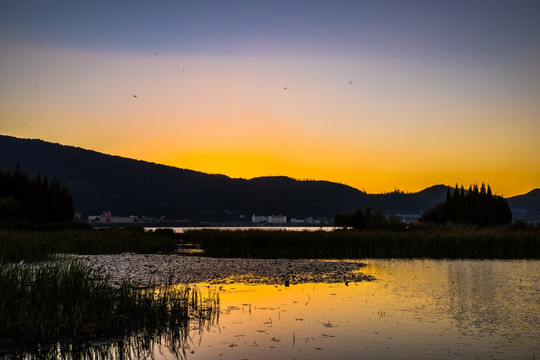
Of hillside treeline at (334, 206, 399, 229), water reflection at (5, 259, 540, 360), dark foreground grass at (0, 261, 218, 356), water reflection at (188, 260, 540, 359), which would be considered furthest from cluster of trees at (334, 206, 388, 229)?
dark foreground grass at (0, 261, 218, 356)

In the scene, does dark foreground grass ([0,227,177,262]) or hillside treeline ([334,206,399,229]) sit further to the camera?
hillside treeline ([334,206,399,229])

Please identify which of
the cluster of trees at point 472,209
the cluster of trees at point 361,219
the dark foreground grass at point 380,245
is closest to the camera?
the dark foreground grass at point 380,245

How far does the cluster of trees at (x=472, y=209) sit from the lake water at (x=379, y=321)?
60.2m

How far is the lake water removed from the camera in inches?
584

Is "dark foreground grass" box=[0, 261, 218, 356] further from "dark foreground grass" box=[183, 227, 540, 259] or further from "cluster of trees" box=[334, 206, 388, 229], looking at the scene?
"cluster of trees" box=[334, 206, 388, 229]

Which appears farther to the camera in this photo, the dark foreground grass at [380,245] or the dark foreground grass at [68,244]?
the dark foreground grass at [380,245]

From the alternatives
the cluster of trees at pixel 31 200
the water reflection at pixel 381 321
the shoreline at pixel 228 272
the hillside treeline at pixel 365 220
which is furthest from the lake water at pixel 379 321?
the cluster of trees at pixel 31 200

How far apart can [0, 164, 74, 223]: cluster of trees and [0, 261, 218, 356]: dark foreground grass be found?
6032cm

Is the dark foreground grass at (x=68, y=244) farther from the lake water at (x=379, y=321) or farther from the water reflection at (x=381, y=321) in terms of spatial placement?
the lake water at (x=379, y=321)

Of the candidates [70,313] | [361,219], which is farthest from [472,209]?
[70,313]

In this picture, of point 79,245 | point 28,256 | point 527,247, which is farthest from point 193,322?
point 527,247

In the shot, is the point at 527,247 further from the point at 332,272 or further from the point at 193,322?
the point at 193,322

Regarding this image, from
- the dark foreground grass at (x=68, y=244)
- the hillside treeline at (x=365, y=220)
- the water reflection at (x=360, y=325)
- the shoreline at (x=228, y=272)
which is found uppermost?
the hillside treeline at (x=365, y=220)

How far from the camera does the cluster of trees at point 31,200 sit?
73.4 m
